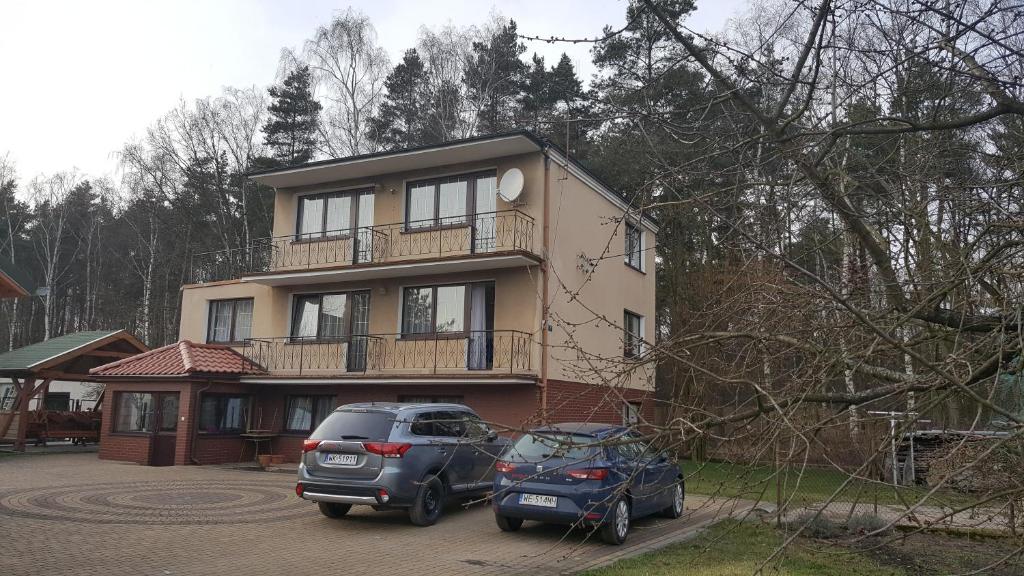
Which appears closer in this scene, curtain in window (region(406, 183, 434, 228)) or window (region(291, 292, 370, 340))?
curtain in window (region(406, 183, 434, 228))

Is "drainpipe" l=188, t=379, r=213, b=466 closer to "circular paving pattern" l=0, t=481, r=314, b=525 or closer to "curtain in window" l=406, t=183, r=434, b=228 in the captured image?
"circular paving pattern" l=0, t=481, r=314, b=525

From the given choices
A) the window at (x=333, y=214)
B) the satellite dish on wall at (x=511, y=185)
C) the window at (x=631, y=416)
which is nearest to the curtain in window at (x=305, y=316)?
the window at (x=333, y=214)

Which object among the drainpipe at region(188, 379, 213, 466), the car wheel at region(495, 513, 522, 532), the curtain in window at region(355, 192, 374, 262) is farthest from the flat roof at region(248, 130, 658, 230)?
the car wheel at region(495, 513, 522, 532)

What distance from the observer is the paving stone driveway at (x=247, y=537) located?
8609 mm

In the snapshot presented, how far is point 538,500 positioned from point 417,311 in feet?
38.6

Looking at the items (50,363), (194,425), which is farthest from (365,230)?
(50,363)

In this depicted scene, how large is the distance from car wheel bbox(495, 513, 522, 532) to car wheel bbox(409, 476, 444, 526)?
1.14m

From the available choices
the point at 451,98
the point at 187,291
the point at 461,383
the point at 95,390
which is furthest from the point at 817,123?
the point at 95,390

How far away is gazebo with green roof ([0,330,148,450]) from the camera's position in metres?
24.3

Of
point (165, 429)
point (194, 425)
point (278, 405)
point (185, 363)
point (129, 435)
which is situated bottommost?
point (129, 435)

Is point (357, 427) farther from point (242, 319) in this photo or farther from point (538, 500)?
point (242, 319)

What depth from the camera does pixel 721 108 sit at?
527cm

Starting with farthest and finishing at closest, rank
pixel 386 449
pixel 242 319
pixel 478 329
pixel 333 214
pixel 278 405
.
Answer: pixel 242 319 → pixel 333 214 → pixel 278 405 → pixel 478 329 → pixel 386 449

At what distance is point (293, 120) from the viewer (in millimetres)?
38469
